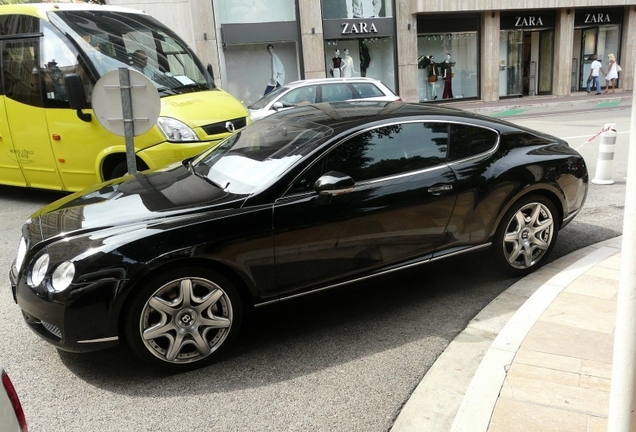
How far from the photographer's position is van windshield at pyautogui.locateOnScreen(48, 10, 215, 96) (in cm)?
715

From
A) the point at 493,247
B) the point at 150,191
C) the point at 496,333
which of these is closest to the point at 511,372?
the point at 496,333

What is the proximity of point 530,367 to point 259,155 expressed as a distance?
2.36 m

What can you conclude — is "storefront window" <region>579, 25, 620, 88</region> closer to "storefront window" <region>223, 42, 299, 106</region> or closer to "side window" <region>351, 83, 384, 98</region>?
"storefront window" <region>223, 42, 299, 106</region>

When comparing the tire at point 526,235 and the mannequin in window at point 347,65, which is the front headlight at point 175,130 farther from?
the mannequin in window at point 347,65

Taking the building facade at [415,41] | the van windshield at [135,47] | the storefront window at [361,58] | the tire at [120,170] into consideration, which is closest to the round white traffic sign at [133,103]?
the tire at [120,170]

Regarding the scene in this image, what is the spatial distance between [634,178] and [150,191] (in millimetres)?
3229

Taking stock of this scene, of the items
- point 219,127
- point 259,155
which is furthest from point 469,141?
point 219,127

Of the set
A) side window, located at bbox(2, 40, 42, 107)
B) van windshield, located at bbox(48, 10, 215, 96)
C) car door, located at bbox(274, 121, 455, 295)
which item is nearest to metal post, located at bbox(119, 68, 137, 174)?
van windshield, located at bbox(48, 10, 215, 96)

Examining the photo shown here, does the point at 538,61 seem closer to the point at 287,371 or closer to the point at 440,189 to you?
the point at 440,189

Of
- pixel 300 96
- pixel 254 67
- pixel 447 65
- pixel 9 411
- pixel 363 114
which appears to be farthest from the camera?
pixel 447 65

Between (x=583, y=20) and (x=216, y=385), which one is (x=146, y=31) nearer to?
(x=216, y=385)

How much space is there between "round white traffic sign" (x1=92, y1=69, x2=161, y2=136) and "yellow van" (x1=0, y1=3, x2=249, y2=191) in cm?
127

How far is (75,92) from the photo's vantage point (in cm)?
667

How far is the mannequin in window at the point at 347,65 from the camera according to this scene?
22714 mm
